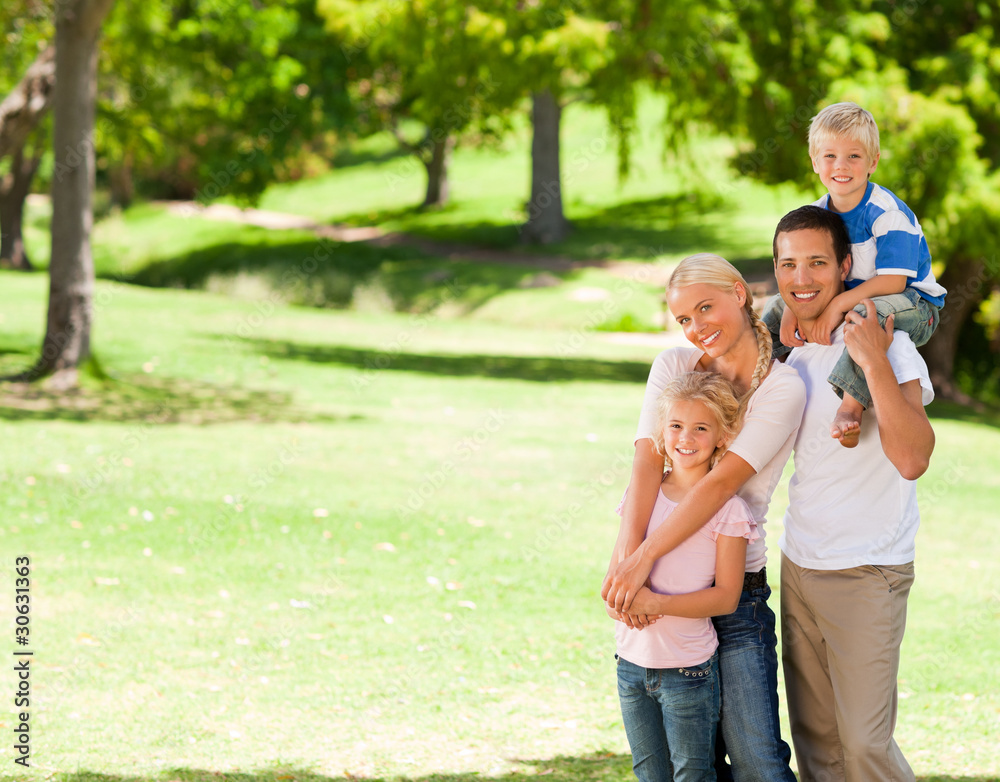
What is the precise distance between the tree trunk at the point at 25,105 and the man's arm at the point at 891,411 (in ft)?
45.8

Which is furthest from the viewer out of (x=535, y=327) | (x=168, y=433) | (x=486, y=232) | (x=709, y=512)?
(x=486, y=232)

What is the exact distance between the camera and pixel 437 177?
40.6m

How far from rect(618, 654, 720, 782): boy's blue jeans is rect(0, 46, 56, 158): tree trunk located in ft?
45.5

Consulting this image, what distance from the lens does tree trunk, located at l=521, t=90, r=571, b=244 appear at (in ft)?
91.4

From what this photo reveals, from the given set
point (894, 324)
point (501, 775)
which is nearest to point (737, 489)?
point (894, 324)

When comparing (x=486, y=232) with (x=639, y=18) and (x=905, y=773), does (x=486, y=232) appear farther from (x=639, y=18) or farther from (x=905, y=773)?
(x=905, y=773)

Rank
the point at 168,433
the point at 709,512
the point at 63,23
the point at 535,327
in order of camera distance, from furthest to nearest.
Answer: the point at 535,327 → the point at 63,23 → the point at 168,433 → the point at 709,512

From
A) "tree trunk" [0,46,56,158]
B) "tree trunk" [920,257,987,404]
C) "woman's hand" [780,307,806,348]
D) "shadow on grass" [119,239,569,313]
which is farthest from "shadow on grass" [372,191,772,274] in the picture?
"woman's hand" [780,307,806,348]

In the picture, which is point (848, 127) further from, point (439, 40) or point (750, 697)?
point (439, 40)

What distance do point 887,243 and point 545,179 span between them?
88.9ft

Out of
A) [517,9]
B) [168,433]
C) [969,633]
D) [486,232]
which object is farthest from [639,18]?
[486,232]

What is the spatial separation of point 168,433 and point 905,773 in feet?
30.3

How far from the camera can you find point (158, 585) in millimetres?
6695

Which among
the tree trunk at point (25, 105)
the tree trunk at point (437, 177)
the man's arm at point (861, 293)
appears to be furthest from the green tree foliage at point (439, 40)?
the tree trunk at point (437, 177)
